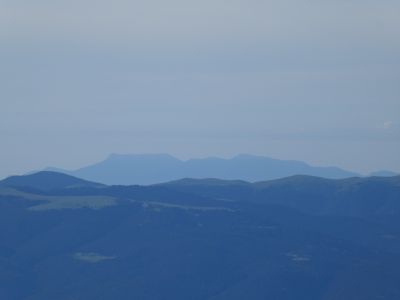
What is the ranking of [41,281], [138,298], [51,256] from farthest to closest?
[51,256], [41,281], [138,298]

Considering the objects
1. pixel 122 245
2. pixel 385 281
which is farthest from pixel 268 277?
pixel 122 245

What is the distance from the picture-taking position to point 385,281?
174375 millimetres

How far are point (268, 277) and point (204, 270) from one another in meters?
13.6

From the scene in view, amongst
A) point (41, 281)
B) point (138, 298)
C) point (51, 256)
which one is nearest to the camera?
point (138, 298)

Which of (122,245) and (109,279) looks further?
(122,245)

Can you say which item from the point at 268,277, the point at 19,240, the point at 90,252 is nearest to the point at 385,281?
the point at 268,277

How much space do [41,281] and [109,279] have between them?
14172mm

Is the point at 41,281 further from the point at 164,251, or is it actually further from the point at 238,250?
the point at 238,250

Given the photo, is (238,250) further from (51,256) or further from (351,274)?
(51,256)

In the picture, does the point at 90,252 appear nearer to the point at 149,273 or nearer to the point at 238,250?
the point at 149,273

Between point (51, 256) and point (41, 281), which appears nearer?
point (41, 281)

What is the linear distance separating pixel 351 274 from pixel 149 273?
1613 inches

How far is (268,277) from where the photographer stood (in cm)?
17488

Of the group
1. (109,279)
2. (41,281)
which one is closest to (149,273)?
(109,279)
